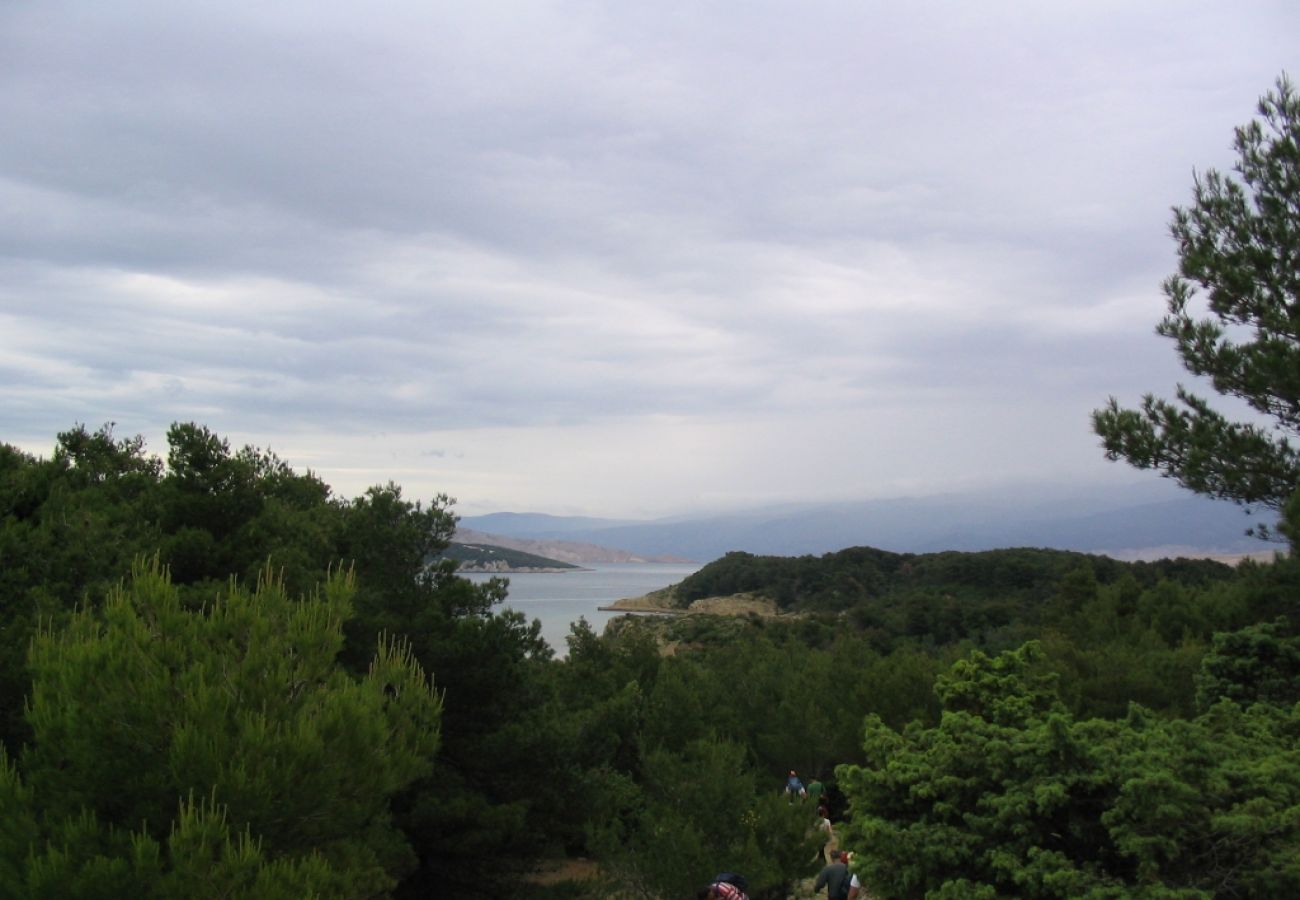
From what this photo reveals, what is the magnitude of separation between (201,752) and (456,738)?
9.44 m

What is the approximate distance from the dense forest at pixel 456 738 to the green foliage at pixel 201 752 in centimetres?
2

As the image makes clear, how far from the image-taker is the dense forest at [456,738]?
20.6 feet

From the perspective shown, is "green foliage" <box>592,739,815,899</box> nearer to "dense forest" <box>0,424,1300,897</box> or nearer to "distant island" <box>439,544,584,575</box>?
"dense forest" <box>0,424,1300,897</box>

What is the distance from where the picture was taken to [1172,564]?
2490 inches

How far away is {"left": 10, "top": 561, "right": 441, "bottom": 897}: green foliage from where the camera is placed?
5.78 m

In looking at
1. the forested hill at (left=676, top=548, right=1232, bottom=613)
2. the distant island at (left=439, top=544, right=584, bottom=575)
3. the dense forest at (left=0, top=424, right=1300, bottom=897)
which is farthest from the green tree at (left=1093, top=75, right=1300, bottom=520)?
the distant island at (left=439, top=544, right=584, bottom=575)

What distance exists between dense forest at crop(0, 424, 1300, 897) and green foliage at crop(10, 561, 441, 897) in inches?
0.8

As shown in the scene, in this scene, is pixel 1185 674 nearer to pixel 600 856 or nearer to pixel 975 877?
pixel 600 856

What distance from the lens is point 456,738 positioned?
49.7 feet

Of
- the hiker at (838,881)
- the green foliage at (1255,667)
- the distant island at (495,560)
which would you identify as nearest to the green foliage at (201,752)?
the hiker at (838,881)

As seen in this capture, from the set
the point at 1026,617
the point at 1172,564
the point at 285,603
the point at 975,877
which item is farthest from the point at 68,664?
the point at 1172,564

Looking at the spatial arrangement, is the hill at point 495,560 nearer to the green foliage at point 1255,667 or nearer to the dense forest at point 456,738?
the dense forest at point 456,738

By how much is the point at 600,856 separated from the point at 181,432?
8.39 m

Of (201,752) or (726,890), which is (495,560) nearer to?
(726,890)
